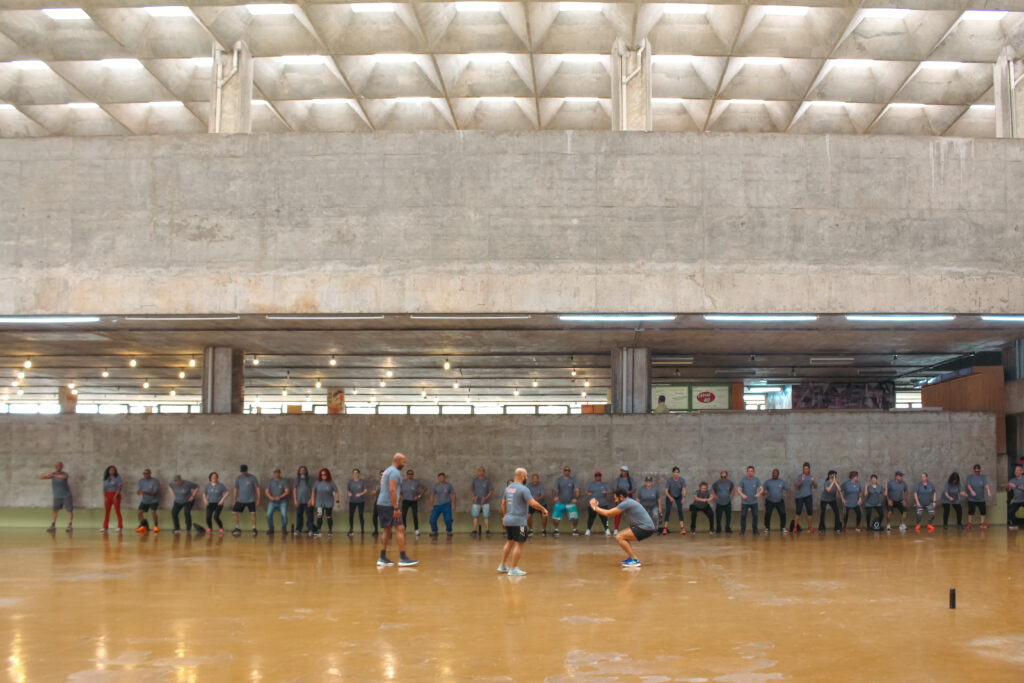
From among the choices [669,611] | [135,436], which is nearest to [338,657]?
[669,611]

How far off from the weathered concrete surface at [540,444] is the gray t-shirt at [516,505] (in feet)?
24.9

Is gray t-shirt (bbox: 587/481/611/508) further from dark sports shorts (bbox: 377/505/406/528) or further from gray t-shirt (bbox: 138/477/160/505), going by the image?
gray t-shirt (bbox: 138/477/160/505)

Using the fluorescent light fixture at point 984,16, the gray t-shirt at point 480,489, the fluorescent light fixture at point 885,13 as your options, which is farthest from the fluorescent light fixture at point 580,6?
the gray t-shirt at point 480,489

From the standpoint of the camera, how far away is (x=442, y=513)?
1806 cm

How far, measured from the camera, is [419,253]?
1571 cm

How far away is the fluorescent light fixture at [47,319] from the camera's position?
15984 millimetres

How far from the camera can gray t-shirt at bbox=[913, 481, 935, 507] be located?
1838 cm

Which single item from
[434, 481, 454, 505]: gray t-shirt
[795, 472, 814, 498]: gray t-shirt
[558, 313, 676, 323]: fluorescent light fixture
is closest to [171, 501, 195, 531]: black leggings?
[434, 481, 454, 505]: gray t-shirt

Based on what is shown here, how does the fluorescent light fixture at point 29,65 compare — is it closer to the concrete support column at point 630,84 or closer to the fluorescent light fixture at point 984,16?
the concrete support column at point 630,84

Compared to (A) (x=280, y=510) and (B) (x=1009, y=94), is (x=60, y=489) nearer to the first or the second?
(A) (x=280, y=510)

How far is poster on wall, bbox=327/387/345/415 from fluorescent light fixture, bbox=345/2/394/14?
45.3ft

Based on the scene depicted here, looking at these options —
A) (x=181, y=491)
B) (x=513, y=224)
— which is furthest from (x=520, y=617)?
(x=181, y=491)

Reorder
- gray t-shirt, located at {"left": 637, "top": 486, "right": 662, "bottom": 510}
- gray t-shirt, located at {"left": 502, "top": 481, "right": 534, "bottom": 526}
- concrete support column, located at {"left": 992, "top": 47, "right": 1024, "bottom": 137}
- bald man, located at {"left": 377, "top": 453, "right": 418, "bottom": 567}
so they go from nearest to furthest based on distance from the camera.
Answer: gray t-shirt, located at {"left": 502, "top": 481, "right": 534, "bottom": 526} < bald man, located at {"left": 377, "top": 453, "right": 418, "bottom": 567} < gray t-shirt, located at {"left": 637, "top": 486, "right": 662, "bottom": 510} < concrete support column, located at {"left": 992, "top": 47, "right": 1024, "bottom": 137}

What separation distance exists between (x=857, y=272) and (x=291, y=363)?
16.1m
